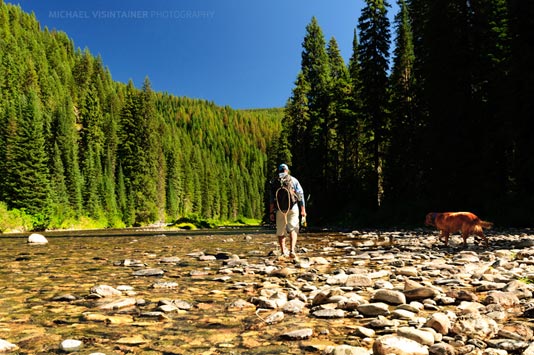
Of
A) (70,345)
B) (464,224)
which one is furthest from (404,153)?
(70,345)

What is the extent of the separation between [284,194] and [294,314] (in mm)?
6136

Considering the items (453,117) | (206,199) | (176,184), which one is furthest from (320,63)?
(206,199)

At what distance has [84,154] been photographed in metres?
84.1

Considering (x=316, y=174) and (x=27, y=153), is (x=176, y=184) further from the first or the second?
(x=316, y=174)

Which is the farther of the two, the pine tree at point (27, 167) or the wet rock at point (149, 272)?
the pine tree at point (27, 167)

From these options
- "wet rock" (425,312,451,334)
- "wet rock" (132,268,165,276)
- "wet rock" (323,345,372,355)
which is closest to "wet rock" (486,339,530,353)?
"wet rock" (425,312,451,334)

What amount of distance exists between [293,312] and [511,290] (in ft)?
10.3

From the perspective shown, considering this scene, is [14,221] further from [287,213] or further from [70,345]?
[70,345]

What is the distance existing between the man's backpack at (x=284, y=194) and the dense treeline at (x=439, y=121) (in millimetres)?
14918

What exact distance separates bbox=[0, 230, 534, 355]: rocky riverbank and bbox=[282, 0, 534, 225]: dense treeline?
681 inches

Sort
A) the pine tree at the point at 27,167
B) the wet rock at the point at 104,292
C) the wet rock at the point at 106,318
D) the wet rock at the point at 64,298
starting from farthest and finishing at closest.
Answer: the pine tree at the point at 27,167 → the wet rock at the point at 104,292 → the wet rock at the point at 64,298 → the wet rock at the point at 106,318

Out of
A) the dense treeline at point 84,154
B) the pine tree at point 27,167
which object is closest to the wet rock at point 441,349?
the dense treeline at point 84,154

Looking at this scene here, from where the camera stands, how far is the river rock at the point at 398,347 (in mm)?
3080

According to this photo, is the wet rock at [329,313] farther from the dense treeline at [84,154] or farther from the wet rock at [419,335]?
the dense treeline at [84,154]
